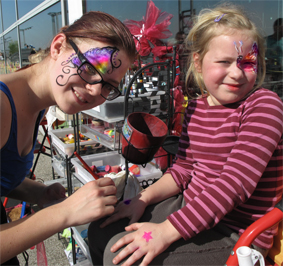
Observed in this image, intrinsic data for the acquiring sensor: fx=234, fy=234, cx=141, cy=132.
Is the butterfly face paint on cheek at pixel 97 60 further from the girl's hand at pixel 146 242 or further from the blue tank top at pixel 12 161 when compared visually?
the girl's hand at pixel 146 242

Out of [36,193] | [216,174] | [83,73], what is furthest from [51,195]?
[216,174]

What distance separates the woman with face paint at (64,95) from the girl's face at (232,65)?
36 centimetres

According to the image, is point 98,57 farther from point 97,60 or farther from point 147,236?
point 147,236

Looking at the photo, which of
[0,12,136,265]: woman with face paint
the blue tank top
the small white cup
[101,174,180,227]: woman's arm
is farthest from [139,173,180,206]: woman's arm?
the blue tank top

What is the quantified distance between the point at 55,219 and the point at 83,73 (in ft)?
1.82

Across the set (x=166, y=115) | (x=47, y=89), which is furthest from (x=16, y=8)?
(x=47, y=89)

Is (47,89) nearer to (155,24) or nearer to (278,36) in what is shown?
(155,24)

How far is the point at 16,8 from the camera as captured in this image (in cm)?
545

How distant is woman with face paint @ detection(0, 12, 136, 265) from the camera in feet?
2.63

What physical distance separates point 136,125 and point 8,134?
0.72 metres

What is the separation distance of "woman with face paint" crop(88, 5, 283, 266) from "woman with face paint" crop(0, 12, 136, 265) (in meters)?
Result: 0.19

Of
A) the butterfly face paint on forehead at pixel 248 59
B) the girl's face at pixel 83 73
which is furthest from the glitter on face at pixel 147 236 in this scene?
the butterfly face paint on forehead at pixel 248 59

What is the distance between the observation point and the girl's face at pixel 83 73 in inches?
36.4

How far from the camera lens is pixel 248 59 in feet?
2.98
